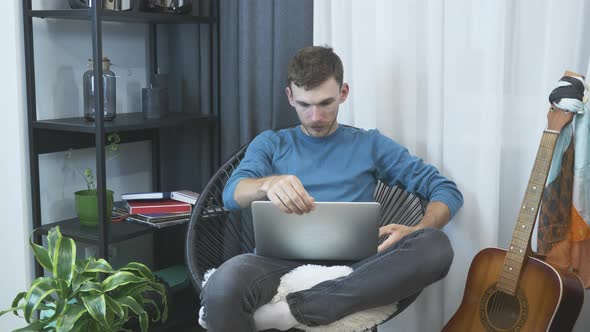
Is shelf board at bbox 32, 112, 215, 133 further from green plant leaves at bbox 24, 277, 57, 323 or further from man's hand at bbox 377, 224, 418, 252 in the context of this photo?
man's hand at bbox 377, 224, 418, 252

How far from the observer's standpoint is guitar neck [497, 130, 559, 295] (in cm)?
185

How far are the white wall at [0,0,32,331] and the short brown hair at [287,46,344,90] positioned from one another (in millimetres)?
920

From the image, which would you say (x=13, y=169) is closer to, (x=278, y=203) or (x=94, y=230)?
(x=94, y=230)

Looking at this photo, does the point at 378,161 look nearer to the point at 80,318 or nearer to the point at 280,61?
the point at 280,61

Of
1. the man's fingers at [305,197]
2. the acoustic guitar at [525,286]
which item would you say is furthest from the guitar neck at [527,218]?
the man's fingers at [305,197]

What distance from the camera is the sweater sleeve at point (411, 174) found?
84.5 inches

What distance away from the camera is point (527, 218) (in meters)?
1.88

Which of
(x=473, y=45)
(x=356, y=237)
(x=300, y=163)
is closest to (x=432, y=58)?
(x=473, y=45)

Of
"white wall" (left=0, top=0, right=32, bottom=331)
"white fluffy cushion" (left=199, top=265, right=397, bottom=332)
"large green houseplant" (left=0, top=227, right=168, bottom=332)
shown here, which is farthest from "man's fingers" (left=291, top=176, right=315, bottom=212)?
"white wall" (left=0, top=0, right=32, bottom=331)

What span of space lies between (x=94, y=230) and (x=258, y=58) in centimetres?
82

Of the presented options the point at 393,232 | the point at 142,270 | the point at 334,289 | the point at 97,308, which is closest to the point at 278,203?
the point at 334,289

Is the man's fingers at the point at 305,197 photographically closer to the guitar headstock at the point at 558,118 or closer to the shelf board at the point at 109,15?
the guitar headstock at the point at 558,118

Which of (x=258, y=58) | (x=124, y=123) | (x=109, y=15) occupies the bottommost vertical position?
(x=124, y=123)

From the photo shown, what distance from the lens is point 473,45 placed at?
2201 mm
